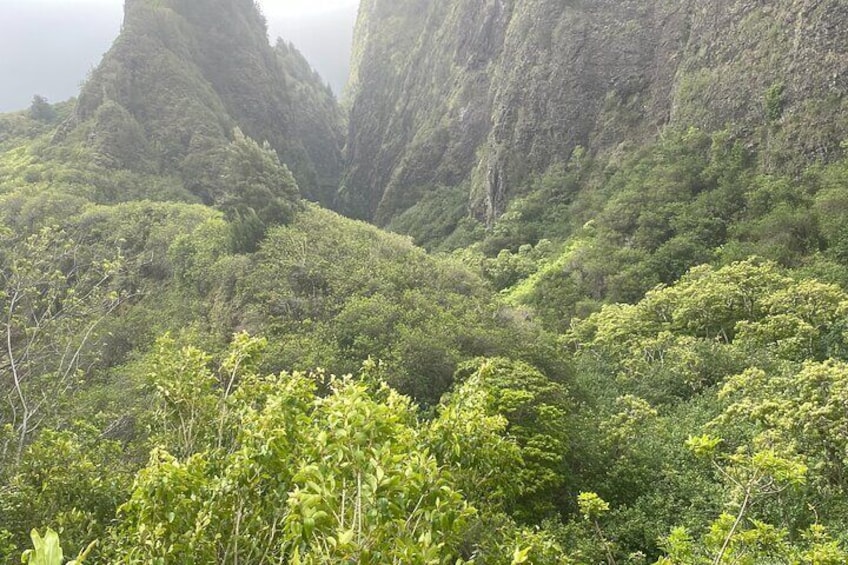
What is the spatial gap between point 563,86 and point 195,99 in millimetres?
37526

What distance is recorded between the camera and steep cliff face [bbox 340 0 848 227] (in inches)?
1278

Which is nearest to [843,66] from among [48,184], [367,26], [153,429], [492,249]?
[492,249]

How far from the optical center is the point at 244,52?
7650 centimetres

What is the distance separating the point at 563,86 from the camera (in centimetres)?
5203

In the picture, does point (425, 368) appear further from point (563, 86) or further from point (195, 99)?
point (195, 99)

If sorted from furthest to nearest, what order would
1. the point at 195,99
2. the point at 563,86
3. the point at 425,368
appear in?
the point at 195,99 → the point at 563,86 → the point at 425,368

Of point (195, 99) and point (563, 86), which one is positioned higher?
point (195, 99)

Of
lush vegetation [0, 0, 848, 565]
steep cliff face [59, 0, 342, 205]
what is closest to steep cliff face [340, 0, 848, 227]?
lush vegetation [0, 0, 848, 565]

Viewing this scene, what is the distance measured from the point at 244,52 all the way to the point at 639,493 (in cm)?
7831

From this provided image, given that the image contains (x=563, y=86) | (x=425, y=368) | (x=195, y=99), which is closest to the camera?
(x=425, y=368)

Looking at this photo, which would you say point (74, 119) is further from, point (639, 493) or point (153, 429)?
point (639, 493)

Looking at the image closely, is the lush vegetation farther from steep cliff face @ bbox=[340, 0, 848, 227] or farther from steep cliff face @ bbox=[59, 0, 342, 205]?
steep cliff face @ bbox=[340, 0, 848, 227]

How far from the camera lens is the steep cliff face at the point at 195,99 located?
5212cm

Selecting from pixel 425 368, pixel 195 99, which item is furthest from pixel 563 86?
pixel 425 368
